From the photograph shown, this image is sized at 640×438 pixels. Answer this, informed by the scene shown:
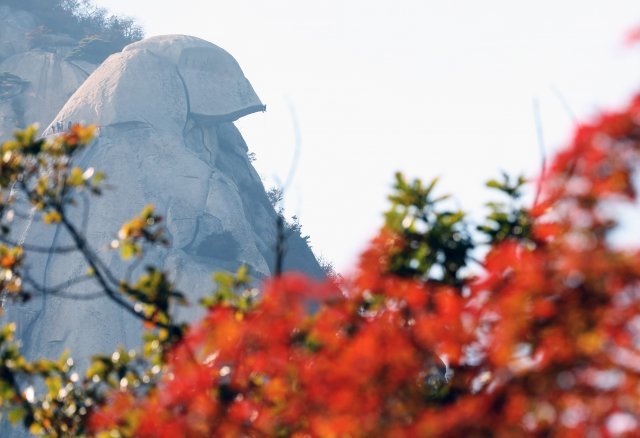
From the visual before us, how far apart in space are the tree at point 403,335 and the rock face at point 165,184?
120 feet

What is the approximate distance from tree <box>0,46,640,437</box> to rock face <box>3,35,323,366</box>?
36.4 metres

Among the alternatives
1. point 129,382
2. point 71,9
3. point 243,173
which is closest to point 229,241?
point 243,173

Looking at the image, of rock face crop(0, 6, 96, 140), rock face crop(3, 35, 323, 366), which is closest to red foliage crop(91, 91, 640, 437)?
rock face crop(3, 35, 323, 366)

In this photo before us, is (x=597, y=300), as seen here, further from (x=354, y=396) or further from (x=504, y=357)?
(x=354, y=396)

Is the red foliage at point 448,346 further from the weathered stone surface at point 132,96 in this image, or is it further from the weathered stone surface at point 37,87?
the weathered stone surface at point 37,87

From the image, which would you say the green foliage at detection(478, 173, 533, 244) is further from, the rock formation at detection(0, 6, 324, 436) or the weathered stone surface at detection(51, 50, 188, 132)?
the weathered stone surface at detection(51, 50, 188, 132)

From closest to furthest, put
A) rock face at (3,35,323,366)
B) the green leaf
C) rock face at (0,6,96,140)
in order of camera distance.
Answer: the green leaf, rock face at (3,35,323,366), rock face at (0,6,96,140)

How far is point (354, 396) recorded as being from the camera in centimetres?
588

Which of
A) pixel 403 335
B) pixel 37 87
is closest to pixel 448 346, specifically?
pixel 403 335

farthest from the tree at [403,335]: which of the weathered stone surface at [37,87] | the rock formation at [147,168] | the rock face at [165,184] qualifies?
the weathered stone surface at [37,87]

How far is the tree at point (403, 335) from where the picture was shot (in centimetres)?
525

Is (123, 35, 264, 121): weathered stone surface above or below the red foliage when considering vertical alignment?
below

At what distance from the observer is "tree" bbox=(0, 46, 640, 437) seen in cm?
525

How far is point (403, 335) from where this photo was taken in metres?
6.34
